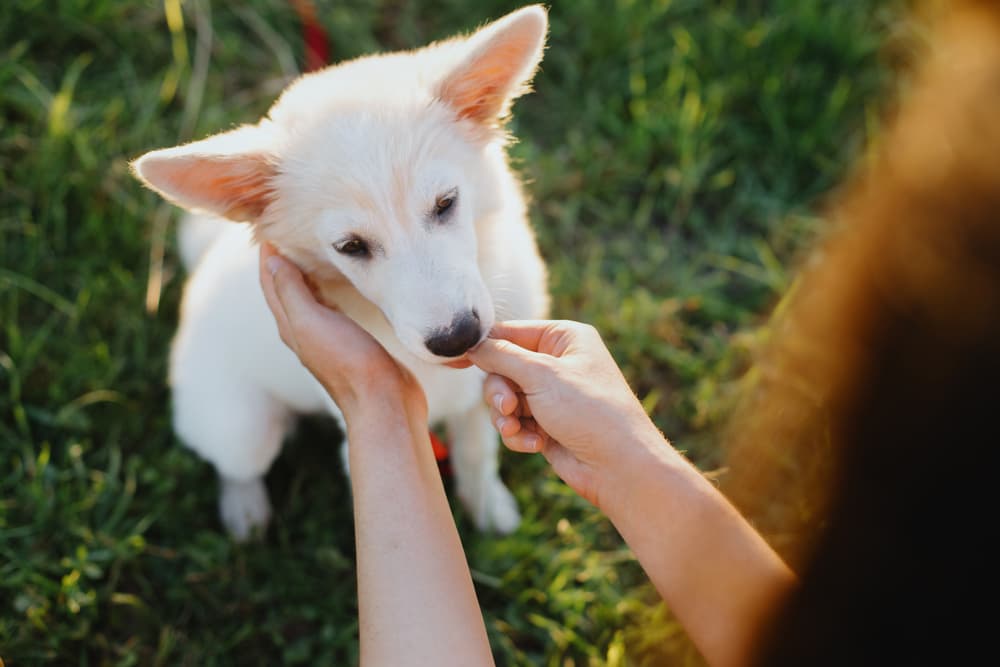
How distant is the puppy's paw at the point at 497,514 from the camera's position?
2566 millimetres

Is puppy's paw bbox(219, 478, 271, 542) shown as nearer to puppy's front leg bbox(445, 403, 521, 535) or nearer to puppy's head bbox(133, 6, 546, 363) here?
puppy's front leg bbox(445, 403, 521, 535)

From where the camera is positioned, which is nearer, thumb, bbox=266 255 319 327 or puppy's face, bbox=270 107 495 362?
puppy's face, bbox=270 107 495 362

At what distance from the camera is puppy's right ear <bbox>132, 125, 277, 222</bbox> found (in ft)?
5.22

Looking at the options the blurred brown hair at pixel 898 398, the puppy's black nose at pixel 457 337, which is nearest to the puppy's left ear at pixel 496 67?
the puppy's black nose at pixel 457 337

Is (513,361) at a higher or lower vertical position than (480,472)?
higher

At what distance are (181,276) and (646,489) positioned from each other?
2171mm

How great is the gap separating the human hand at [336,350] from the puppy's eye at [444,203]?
0.36 m

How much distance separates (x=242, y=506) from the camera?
261 centimetres

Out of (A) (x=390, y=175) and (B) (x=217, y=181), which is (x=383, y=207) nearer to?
(A) (x=390, y=175)

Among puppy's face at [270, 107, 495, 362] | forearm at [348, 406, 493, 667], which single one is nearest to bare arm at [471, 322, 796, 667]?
puppy's face at [270, 107, 495, 362]

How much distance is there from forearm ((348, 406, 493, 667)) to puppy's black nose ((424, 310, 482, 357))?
28 centimetres

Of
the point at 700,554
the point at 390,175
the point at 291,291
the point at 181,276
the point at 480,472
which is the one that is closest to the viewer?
the point at 700,554

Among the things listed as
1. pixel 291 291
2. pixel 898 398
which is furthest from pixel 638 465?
pixel 291 291

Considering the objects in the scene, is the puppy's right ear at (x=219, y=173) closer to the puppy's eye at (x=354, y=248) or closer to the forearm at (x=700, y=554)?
the puppy's eye at (x=354, y=248)
